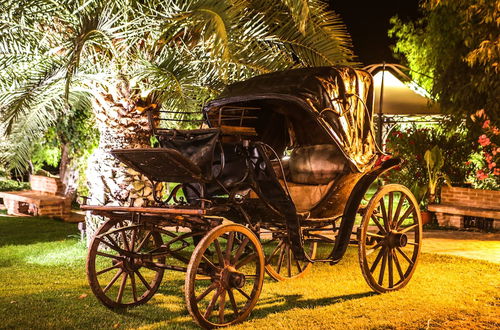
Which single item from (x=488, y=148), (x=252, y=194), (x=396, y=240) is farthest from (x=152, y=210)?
(x=488, y=148)

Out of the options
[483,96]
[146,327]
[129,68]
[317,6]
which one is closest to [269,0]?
[317,6]

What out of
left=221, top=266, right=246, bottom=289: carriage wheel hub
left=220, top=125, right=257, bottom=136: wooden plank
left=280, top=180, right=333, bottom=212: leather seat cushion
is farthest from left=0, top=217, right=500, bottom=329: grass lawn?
left=220, top=125, right=257, bottom=136: wooden plank

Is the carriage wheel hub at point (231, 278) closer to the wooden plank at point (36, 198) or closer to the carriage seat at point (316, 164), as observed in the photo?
the carriage seat at point (316, 164)

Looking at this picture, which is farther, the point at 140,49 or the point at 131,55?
the point at 140,49

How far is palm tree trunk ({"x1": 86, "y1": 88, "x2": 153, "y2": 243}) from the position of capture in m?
9.15

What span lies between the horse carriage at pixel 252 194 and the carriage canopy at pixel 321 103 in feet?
0.04

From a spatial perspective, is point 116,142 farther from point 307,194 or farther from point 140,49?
point 307,194

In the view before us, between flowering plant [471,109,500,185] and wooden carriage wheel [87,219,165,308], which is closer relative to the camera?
wooden carriage wheel [87,219,165,308]

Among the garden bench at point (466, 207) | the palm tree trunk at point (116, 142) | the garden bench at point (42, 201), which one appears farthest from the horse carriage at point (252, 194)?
the garden bench at point (42, 201)

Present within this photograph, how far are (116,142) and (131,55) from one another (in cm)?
135

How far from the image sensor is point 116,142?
9156 millimetres

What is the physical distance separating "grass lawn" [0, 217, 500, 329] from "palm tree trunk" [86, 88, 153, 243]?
1.06 meters

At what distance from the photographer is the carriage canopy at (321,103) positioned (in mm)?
6262

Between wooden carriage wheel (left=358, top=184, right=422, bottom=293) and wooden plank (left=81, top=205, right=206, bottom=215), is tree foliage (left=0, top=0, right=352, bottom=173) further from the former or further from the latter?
wooden carriage wheel (left=358, top=184, right=422, bottom=293)
